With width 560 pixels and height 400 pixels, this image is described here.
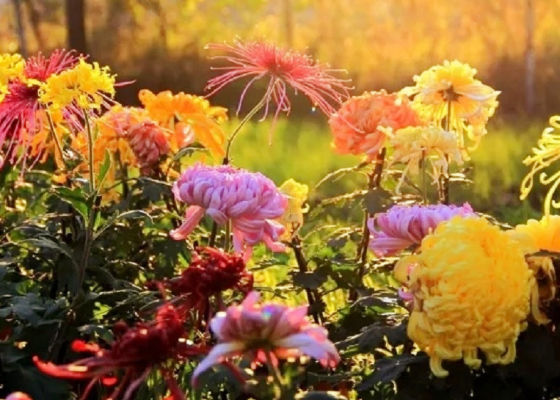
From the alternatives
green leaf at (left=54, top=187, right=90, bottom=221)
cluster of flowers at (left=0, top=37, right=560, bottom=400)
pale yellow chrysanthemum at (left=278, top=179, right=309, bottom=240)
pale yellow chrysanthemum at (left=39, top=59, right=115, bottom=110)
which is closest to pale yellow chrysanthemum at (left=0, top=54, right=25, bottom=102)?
cluster of flowers at (left=0, top=37, right=560, bottom=400)

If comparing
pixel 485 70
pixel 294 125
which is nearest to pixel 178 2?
pixel 485 70

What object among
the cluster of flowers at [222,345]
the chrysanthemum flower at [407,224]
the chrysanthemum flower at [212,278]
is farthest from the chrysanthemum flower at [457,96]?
the cluster of flowers at [222,345]

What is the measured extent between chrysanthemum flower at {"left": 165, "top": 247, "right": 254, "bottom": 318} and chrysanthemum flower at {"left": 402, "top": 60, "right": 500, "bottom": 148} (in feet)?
2.98

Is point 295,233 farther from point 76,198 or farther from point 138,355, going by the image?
point 138,355

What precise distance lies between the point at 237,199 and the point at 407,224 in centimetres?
23

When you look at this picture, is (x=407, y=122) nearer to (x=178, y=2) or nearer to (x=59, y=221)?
(x=59, y=221)

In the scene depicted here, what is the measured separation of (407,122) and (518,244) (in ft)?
2.41

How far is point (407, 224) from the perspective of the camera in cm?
149

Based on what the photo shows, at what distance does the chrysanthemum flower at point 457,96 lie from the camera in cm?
207

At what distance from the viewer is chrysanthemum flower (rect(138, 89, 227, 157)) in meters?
2.42

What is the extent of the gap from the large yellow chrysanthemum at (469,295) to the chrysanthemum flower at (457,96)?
745 millimetres

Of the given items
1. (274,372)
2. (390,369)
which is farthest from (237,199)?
(274,372)

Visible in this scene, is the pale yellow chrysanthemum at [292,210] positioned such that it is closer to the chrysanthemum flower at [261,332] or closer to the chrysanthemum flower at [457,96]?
the chrysanthemum flower at [457,96]

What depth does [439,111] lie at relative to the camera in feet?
7.07
